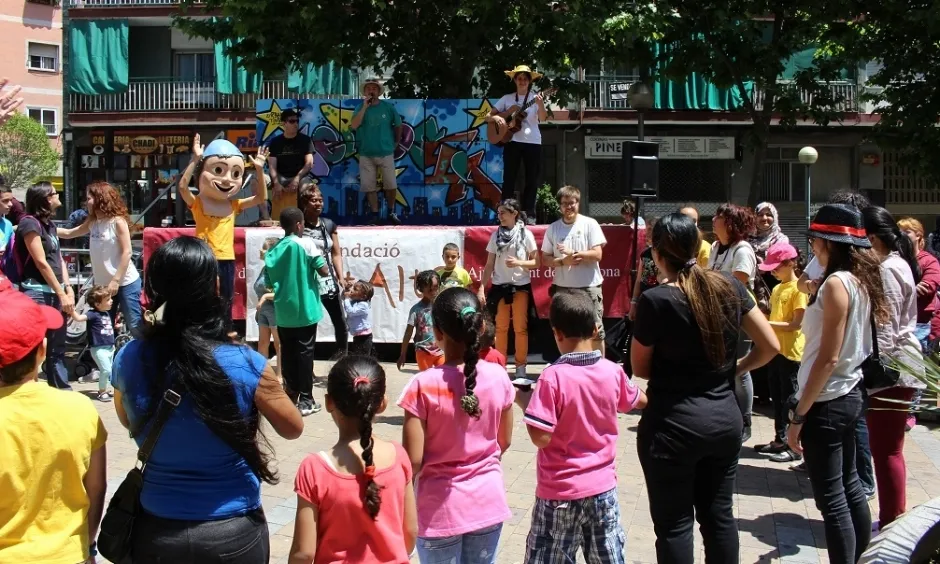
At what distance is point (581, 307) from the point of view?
11.8 feet

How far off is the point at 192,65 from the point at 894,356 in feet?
89.3

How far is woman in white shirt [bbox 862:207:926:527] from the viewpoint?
448 centimetres

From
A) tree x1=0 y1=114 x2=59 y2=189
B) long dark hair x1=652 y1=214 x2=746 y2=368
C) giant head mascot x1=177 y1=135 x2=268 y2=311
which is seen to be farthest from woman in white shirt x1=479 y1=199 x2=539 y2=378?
tree x1=0 y1=114 x2=59 y2=189

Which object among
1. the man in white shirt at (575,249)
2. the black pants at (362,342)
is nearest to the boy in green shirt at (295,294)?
the black pants at (362,342)

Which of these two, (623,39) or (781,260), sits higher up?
(623,39)

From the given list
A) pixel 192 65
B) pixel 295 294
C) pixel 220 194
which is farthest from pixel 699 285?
pixel 192 65

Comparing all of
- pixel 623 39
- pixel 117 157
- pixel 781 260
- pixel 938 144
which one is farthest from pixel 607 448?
pixel 117 157

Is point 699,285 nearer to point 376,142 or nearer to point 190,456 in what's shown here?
point 190,456

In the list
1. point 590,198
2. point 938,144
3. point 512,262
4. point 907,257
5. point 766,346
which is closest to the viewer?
point 766,346

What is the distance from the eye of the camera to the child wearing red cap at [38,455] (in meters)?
2.53

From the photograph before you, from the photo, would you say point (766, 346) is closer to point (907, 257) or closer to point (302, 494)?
point (907, 257)

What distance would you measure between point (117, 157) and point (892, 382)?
27.0m

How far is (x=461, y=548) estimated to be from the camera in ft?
10.7

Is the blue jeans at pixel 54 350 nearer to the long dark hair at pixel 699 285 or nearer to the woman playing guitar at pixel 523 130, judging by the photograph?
the woman playing guitar at pixel 523 130
